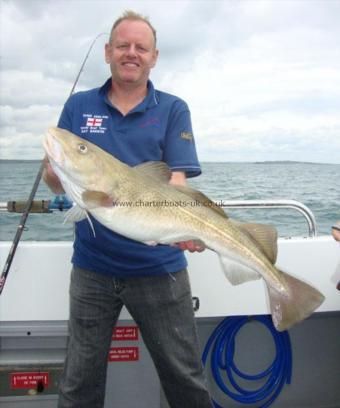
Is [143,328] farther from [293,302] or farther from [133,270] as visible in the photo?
[293,302]

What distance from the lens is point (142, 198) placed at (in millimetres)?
2346

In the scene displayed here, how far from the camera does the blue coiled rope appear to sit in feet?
11.9

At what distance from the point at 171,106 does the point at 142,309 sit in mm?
1252

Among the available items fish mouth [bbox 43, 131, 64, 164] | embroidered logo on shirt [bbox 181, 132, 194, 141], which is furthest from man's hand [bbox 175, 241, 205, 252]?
fish mouth [bbox 43, 131, 64, 164]

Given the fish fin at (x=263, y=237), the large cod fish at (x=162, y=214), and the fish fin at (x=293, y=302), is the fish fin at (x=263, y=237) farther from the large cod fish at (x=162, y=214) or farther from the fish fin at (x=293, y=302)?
the fish fin at (x=293, y=302)

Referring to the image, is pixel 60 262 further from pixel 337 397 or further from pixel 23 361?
pixel 337 397

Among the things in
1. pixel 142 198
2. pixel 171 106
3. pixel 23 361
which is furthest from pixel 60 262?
pixel 171 106

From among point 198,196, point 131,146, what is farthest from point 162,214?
point 131,146

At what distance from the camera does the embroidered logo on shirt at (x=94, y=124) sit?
2.60m

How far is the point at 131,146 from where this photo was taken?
8.45 ft

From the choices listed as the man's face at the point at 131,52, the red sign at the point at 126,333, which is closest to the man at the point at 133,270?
the man's face at the point at 131,52

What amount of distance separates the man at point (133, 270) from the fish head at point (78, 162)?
263 mm

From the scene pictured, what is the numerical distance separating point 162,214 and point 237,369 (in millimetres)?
2050

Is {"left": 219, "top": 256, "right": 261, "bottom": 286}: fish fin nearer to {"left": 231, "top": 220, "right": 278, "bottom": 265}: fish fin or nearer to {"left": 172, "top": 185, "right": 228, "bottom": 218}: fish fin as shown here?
{"left": 231, "top": 220, "right": 278, "bottom": 265}: fish fin
